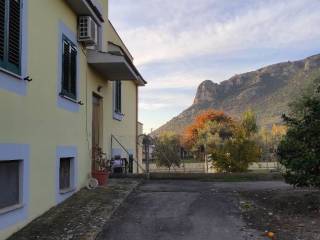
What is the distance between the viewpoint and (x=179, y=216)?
969cm

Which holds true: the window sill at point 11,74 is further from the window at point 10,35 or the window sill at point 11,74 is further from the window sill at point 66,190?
the window sill at point 66,190

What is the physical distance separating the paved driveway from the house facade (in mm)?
1486

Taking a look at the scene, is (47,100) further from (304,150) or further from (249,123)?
(249,123)

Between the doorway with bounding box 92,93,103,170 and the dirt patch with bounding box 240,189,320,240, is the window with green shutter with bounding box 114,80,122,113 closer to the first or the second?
the doorway with bounding box 92,93,103,170

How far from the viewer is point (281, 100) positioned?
85.6m

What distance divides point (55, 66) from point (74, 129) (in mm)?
2043

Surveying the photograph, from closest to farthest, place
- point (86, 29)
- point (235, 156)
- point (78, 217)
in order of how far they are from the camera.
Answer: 1. point (78, 217)
2. point (86, 29)
3. point (235, 156)

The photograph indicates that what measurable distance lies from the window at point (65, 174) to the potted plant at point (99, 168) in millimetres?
1683

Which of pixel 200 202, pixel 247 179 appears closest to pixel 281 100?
pixel 247 179

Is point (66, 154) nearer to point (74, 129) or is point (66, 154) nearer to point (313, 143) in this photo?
point (74, 129)

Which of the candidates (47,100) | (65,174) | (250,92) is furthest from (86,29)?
(250,92)

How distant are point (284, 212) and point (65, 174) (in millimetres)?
4919

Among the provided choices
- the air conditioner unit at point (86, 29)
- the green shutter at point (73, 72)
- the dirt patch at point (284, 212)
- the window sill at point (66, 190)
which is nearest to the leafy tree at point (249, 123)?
the dirt patch at point (284, 212)

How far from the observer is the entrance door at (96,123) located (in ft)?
46.4
